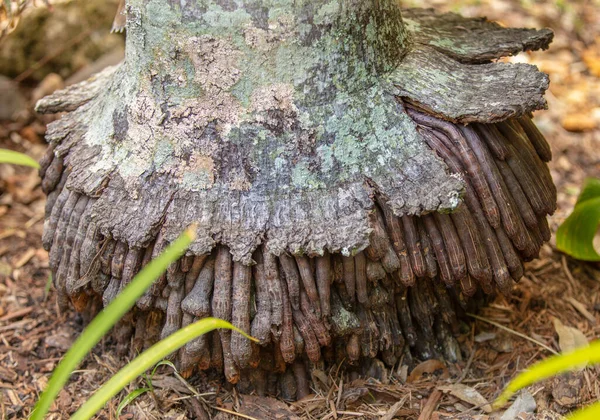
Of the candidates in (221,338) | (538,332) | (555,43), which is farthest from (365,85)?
(555,43)

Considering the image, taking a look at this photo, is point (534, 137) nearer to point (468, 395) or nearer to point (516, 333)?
point (516, 333)

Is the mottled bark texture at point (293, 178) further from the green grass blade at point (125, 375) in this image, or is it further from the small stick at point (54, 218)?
the green grass blade at point (125, 375)

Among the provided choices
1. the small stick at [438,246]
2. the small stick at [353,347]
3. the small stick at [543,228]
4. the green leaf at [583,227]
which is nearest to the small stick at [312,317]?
Answer: the small stick at [353,347]

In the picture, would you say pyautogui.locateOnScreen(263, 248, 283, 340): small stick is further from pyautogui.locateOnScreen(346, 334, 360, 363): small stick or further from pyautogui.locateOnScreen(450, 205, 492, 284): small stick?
pyautogui.locateOnScreen(450, 205, 492, 284): small stick

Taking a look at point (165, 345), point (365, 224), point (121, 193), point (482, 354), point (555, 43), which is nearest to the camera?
point (165, 345)

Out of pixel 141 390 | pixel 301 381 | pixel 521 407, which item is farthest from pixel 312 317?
pixel 521 407

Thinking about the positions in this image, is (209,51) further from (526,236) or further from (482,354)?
(482,354)
